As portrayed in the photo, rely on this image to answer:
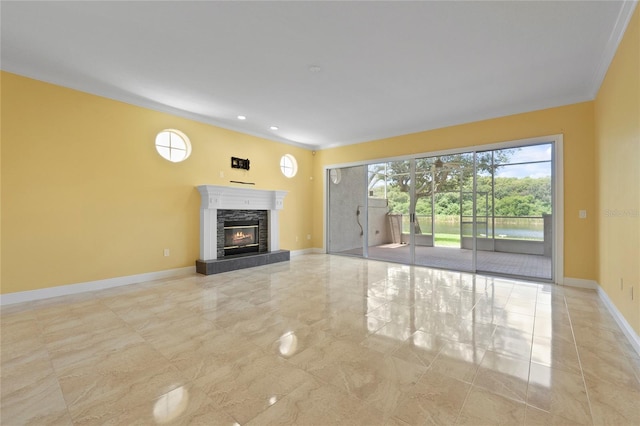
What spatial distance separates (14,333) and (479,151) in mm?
6700

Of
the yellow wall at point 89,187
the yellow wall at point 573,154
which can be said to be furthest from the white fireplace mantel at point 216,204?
the yellow wall at point 573,154

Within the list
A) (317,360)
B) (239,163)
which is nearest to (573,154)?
(317,360)

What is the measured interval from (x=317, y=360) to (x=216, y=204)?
3.86m

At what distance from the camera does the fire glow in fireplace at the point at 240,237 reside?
18.3 ft

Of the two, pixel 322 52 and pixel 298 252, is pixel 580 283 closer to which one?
pixel 322 52

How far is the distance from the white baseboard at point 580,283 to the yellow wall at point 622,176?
1.50 ft

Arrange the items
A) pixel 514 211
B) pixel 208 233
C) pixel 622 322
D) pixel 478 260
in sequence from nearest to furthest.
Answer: pixel 622 322
pixel 208 233
pixel 478 260
pixel 514 211

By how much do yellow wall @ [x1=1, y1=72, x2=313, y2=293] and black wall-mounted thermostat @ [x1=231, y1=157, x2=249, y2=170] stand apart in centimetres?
29

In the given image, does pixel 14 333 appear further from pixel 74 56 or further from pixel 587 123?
pixel 587 123

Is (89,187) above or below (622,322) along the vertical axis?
above

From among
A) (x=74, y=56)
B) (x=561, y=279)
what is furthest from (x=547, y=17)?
(x=74, y=56)

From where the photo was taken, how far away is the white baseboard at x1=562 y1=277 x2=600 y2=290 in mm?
4059

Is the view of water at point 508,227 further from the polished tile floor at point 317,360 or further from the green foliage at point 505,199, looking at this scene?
the polished tile floor at point 317,360

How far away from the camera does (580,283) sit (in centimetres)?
416
